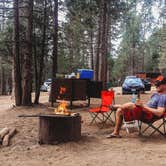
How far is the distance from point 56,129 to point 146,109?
6.16 feet

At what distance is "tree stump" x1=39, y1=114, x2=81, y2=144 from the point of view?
8172mm

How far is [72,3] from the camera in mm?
19391

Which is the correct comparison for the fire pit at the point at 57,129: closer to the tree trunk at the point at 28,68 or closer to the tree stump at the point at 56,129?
the tree stump at the point at 56,129

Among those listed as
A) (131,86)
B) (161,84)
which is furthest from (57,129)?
(131,86)

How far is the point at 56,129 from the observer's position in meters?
8.21

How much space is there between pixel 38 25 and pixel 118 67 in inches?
2613

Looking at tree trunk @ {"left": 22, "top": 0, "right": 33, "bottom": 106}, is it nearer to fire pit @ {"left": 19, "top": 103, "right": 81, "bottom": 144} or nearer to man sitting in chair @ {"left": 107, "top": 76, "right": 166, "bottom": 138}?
man sitting in chair @ {"left": 107, "top": 76, "right": 166, "bottom": 138}

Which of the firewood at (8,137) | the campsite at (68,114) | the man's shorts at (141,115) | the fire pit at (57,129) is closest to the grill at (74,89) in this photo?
the campsite at (68,114)

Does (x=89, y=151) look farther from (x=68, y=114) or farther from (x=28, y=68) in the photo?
(x=28, y=68)

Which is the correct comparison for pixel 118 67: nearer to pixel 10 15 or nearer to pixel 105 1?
pixel 105 1

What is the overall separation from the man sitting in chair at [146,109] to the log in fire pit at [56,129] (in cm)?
95

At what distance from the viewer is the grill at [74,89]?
14844 mm

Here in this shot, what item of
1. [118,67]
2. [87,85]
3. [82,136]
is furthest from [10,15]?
[118,67]

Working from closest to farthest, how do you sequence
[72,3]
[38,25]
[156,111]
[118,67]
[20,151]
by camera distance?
[20,151]
[156,111]
[38,25]
[72,3]
[118,67]
